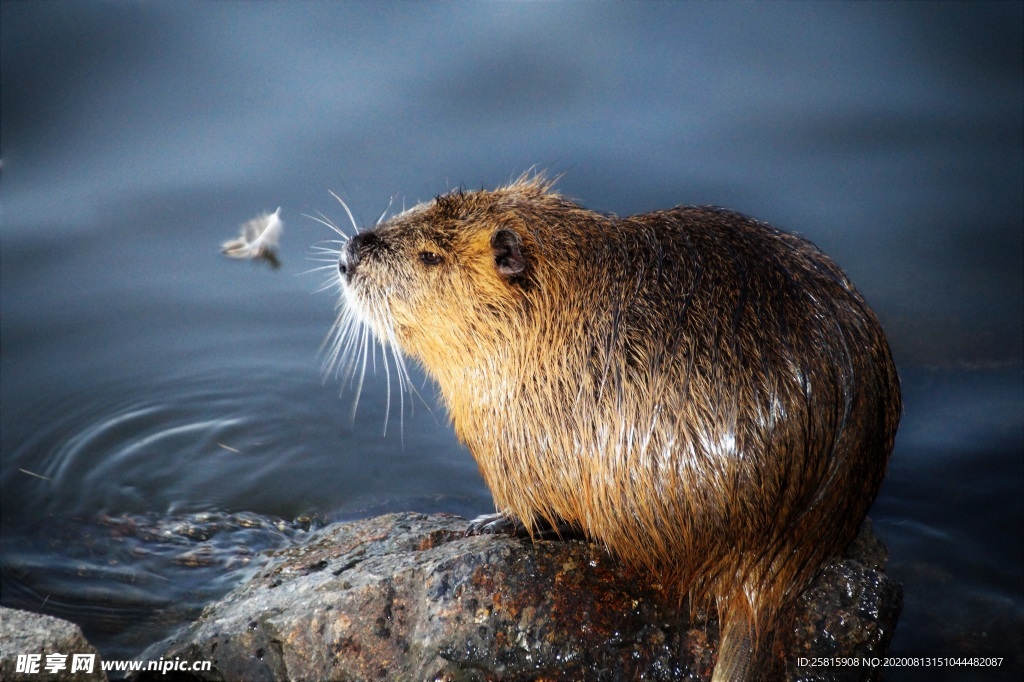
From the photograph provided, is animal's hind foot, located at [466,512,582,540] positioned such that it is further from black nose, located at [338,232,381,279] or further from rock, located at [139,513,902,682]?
black nose, located at [338,232,381,279]

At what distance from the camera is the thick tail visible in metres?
2.73

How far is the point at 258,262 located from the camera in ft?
17.1

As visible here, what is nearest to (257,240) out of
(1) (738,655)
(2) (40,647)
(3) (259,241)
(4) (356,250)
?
(3) (259,241)

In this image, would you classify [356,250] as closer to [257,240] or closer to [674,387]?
[674,387]

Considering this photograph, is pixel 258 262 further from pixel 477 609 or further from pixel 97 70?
pixel 477 609

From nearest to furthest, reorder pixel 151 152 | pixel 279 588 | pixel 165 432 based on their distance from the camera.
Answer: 1. pixel 279 588
2. pixel 165 432
3. pixel 151 152

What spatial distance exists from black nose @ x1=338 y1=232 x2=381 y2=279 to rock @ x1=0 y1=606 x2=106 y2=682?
130 centimetres

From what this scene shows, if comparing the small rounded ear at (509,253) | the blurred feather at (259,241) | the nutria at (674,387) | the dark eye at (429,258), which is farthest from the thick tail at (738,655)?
the blurred feather at (259,241)

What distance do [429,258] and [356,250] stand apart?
28cm

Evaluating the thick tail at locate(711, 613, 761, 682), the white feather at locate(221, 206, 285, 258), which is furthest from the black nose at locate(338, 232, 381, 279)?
the white feather at locate(221, 206, 285, 258)

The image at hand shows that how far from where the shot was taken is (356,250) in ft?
11.1

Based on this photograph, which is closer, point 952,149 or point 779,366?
point 779,366

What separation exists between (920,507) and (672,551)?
1859 millimetres

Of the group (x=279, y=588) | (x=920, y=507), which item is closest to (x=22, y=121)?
(x=279, y=588)
